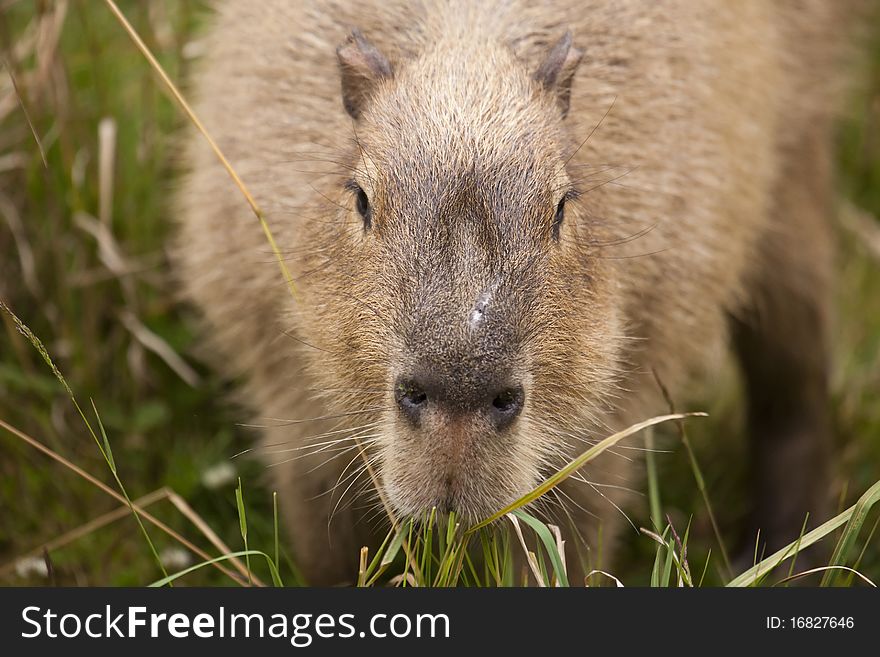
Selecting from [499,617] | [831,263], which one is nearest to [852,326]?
[831,263]

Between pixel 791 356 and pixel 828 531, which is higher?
pixel 828 531

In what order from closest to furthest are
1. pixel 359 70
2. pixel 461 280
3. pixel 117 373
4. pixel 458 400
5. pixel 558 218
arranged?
pixel 458 400 → pixel 461 280 → pixel 558 218 → pixel 359 70 → pixel 117 373

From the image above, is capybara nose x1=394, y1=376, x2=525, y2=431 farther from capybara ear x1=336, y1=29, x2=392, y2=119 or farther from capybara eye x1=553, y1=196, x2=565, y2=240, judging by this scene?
capybara ear x1=336, y1=29, x2=392, y2=119

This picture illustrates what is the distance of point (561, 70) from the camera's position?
2965 mm

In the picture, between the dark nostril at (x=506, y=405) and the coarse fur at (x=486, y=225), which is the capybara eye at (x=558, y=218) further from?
the dark nostril at (x=506, y=405)

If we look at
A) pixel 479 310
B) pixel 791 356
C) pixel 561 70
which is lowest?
pixel 791 356

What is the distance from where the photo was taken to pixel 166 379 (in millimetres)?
4609

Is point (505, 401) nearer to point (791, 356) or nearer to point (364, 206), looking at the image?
point (364, 206)

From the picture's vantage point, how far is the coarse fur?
2.56 metres

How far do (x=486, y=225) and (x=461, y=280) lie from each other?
0.49 ft

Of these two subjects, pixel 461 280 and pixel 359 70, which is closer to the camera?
pixel 461 280

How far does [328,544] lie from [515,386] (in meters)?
1.36

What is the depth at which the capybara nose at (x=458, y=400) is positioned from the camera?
95.0 inches

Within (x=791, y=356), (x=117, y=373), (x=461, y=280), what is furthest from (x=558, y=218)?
(x=117, y=373)
